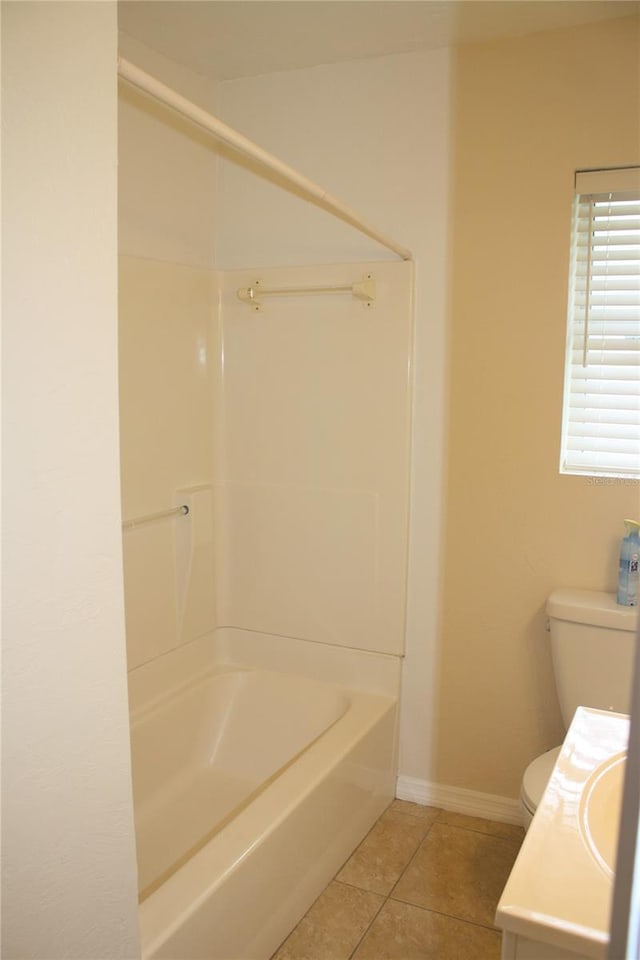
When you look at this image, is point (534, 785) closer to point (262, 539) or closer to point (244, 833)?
point (244, 833)

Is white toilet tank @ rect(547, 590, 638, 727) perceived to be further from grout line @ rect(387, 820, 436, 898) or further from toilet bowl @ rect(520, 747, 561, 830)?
grout line @ rect(387, 820, 436, 898)

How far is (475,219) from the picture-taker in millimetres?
2244

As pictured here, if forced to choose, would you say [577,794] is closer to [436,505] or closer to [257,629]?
[436,505]

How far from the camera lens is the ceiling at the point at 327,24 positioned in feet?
6.44

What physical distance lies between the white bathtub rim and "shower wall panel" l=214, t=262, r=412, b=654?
40 centimetres

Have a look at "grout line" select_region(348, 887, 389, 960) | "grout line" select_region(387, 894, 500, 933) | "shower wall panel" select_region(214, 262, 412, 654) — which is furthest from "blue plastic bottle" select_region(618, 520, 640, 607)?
"grout line" select_region(348, 887, 389, 960)

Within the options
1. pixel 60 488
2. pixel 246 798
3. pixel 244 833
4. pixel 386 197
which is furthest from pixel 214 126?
pixel 246 798

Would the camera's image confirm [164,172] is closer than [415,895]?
No

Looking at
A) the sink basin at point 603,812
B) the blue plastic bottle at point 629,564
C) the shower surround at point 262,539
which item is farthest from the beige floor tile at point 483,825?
the sink basin at point 603,812

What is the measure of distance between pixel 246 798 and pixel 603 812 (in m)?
1.44

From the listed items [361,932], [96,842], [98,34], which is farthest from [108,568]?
[361,932]

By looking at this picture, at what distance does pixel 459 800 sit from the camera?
245cm

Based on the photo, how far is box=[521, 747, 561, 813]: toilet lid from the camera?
1784 mm

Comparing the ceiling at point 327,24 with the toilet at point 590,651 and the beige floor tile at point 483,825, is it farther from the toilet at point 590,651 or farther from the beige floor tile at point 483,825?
the beige floor tile at point 483,825
